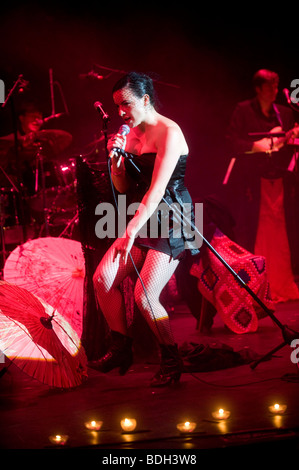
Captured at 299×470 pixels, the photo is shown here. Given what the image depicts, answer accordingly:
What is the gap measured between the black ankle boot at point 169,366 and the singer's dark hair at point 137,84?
151 cm

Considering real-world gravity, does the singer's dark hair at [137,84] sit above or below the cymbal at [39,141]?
below

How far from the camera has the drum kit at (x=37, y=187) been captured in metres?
6.57

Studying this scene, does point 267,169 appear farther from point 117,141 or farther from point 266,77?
point 117,141

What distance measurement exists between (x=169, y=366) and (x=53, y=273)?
155 cm

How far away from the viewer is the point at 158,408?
3080mm

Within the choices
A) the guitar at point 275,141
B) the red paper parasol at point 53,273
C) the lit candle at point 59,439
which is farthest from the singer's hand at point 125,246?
the guitar at point 275,141

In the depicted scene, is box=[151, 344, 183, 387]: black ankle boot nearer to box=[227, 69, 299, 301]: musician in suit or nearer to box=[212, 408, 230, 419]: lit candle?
box=[212, 408, 230, 419]: lit candle

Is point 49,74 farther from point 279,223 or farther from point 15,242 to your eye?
point 279,223

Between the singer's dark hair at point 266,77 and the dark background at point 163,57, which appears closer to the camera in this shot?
the singer's dark hair at point 266,77

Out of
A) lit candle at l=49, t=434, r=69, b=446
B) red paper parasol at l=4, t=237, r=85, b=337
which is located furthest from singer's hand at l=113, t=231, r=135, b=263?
red paper parasol at l=4, t=237, r=85, b=337

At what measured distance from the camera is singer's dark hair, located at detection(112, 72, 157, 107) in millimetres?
3531

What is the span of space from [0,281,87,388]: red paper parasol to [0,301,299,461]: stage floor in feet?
0.51

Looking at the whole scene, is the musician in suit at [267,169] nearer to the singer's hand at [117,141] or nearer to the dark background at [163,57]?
the dark background at [163,57]

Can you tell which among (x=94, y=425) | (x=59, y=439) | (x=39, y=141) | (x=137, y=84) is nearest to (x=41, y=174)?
(x=39, y=141)
